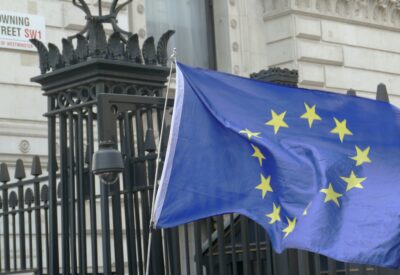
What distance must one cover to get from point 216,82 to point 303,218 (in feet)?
3.61

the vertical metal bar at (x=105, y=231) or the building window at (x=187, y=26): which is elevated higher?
the building window at (x=187, y=26)

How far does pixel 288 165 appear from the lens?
6.68 m

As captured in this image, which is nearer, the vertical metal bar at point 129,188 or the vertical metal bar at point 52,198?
the vertical metal bar at point 129,188

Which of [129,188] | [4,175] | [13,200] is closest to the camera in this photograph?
[129,188]

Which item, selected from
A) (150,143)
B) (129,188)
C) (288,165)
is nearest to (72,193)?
(129,188)

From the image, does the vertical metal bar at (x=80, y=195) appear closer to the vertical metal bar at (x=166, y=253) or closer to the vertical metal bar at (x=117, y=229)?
the vertical metal bar at (x=117, y=229)

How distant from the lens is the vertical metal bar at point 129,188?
293 inches

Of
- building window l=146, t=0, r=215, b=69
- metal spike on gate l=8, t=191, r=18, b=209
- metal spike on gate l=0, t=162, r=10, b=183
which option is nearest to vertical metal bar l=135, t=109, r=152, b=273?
metal spike on gate l=8, t=191, r=18, b=209

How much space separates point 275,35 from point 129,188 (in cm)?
1118

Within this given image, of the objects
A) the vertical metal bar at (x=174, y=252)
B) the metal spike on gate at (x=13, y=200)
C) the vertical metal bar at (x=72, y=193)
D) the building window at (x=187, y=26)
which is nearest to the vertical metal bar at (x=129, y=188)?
the vertical metal bar at (x=174, y=252)

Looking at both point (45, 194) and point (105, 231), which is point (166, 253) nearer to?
point (105, 231)

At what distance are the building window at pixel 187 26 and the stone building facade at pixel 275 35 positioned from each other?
0.05 feet

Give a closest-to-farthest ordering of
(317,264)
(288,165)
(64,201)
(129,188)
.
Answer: (288,165) → (317,264) → (129,188) → (64,201)

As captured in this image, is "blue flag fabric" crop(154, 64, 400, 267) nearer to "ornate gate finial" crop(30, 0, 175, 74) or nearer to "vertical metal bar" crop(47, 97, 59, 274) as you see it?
"ornate gate finial" crop(30, 0, 175, 74)
